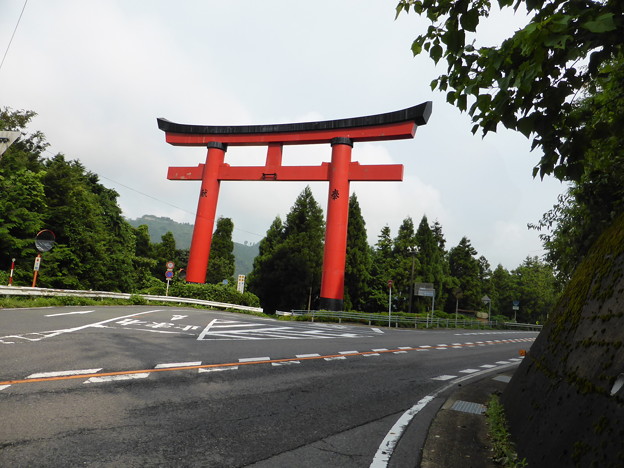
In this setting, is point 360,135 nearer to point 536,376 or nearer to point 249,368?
point 249,368

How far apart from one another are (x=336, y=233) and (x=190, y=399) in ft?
61.6

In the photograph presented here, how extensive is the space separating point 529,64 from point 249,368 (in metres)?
6.38

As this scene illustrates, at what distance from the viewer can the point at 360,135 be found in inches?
926

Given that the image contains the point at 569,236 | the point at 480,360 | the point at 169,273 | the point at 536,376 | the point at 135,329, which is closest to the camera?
the point at 536,376

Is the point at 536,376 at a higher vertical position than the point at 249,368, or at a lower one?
higher

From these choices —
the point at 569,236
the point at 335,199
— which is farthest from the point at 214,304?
the point at 569,236

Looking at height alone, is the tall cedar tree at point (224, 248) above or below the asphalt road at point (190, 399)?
above

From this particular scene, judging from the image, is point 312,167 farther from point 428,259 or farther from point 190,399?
point 428,259

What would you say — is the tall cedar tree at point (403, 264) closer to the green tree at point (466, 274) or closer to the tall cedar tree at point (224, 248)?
the green tree at point (466, 274)

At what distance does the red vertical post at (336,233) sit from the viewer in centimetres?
2317

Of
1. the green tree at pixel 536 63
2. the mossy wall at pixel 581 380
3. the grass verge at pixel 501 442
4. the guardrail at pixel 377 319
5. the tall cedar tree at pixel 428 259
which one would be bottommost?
the guardrail at pixel 377 319

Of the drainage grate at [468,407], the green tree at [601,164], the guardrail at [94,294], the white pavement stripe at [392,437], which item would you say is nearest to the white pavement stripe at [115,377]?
the white pavement stripe at [392,437]

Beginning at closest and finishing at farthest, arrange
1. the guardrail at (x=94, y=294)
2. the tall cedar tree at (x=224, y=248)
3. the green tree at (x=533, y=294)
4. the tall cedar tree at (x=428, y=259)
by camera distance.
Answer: the guardrail at (x=94, y=294), the tall cedar tree at (x=428, y=259), the tall cedar tree at (x=224, y=248), the green tree at (x=533, y=294)

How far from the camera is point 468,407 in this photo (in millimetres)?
5602
